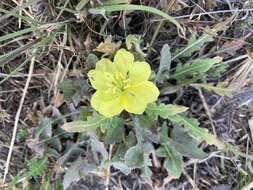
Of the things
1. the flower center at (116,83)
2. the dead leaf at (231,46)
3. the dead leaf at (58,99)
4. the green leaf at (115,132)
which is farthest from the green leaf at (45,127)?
the dead leaf at (231,46)

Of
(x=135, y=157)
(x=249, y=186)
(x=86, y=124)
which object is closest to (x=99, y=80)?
(x=86, y=124)

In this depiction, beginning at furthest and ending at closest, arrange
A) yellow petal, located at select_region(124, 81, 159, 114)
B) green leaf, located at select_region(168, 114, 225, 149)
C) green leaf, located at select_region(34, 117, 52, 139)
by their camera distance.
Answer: green leaf, located at select_region(34, 117, 52, 139), green leaf, located at select_region(168, 114, 225, 149), yellow petal, located at select_region(124, 81, 159, 114)

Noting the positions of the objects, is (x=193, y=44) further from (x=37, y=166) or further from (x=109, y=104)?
(x=37, y=166)

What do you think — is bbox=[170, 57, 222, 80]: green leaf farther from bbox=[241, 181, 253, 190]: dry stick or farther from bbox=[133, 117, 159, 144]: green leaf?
bbox=[241, 181, 253, 190]: dry stick

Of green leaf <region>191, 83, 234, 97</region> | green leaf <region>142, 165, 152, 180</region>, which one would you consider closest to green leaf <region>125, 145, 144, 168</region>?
green leaf <region>142, 165, 152, 180</region>

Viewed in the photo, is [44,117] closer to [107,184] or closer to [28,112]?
[28,112]

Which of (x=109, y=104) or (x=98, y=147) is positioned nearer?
(x=109, y=104)
